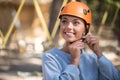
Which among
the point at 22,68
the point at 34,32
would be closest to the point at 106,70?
the point at 22,68

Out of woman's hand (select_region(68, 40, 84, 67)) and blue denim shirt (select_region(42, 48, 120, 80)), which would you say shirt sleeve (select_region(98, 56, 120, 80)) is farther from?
woman's hand (select_region(68, 40, 84, 67))

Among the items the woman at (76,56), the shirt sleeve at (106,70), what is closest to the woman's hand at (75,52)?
the woman at (76,56)

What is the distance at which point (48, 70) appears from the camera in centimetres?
248

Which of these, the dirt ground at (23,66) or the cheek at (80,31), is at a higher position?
the cheek at (80,31)

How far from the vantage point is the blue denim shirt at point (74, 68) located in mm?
2436

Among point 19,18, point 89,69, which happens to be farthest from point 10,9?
point 89,69

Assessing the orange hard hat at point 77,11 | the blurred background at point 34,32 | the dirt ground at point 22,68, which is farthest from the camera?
the blurred background at point 34,32

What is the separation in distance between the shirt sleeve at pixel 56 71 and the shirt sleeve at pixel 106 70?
0.23 meters

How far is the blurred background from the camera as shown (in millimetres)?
9166

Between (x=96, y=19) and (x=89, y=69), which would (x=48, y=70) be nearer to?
(x=89, y=69)

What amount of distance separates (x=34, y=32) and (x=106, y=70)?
1127 cm

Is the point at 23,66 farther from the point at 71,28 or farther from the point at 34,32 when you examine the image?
the point at 71,28

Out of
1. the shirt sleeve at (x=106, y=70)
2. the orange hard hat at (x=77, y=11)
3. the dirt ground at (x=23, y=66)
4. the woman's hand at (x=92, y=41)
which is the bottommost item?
the dirt ground at (x=23, y=66)

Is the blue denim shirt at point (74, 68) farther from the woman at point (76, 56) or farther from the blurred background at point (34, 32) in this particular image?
the blurred background at point (34, 32)
